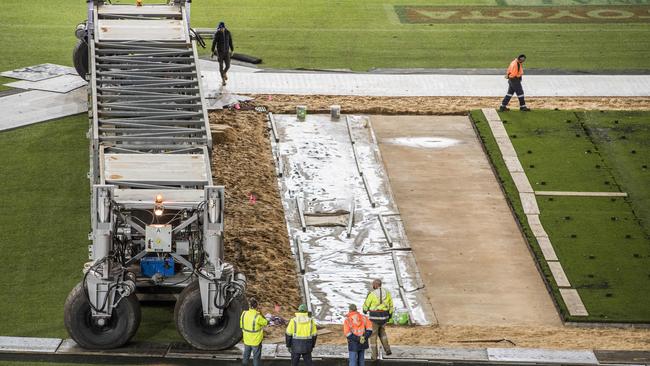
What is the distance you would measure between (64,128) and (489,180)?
12.2 metres

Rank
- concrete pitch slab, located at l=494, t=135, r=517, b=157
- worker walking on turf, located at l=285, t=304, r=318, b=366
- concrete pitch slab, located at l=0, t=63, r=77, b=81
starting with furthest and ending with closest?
concrete pitch slab, located at l=0, t=63, r=77, b=81, concrete pitch slab, located at l=494, t=135, r=517, b=157, worker walking on turf, located at l=285, t=304, r=318, b=366

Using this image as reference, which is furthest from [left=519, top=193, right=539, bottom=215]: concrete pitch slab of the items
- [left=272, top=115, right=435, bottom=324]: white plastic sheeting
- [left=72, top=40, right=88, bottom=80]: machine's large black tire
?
[left=72, top=40, right=88, bottom=80]: machine's large black tire

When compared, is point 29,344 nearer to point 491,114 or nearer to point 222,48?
point 222,48

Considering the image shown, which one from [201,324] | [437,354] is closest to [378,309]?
[437,354]

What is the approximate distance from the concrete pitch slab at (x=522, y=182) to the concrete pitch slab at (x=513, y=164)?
21 centimetres

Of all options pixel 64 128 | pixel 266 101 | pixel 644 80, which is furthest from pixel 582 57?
pixel 64 128

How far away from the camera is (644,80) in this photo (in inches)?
1898

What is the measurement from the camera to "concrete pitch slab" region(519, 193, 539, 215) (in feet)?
121

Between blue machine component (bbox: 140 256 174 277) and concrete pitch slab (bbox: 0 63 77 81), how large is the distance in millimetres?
17687

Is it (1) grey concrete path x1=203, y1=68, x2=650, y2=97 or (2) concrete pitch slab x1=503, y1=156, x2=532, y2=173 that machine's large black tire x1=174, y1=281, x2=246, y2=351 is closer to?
(2) concrete pitch slab x1=503, y1=156, x2=532, y2=173

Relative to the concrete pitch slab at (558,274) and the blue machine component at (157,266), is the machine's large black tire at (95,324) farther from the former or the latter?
the concrete pitch slab at (558,274)

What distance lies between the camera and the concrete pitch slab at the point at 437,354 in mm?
28969

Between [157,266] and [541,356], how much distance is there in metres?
8.02

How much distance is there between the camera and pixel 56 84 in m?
45.2
